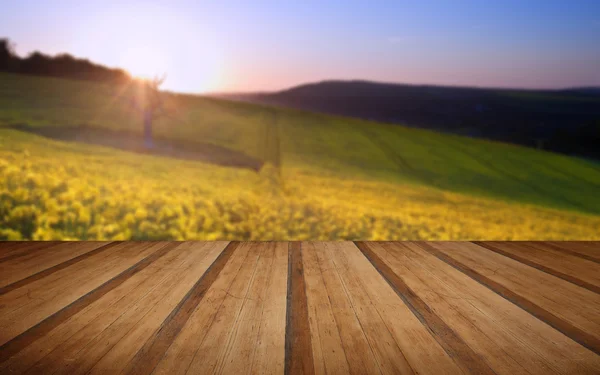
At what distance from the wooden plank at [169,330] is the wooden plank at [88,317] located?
1.11ft

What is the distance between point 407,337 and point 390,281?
112 cm

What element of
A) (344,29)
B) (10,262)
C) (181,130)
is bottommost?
(10,262)

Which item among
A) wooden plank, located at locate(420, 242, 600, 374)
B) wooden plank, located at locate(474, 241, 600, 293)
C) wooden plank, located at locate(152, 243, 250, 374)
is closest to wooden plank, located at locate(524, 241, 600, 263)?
wooden plank, located at locate(474, 241, 600, 293)

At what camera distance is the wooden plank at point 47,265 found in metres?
3.18

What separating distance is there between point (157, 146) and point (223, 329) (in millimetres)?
13332

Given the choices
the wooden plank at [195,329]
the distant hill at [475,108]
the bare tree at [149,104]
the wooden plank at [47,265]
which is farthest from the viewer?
the bare tree at [149,104]

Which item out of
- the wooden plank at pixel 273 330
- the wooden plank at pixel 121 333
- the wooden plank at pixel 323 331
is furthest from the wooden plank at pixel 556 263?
the wooden plank at pixel 121 333

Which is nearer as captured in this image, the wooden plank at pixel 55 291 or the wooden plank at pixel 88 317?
the wooden plank at pixel 88 317

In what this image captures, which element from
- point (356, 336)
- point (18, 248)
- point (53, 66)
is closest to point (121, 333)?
point (356, 336)

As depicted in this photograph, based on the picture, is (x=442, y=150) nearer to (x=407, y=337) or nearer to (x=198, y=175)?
(x=198, y=175)

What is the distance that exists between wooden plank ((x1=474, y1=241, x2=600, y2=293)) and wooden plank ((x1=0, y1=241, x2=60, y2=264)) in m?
5.30

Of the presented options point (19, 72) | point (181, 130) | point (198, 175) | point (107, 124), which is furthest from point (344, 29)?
point (181, 130)

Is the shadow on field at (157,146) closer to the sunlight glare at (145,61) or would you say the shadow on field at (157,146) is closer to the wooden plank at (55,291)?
the sunlight glare at (145,61)

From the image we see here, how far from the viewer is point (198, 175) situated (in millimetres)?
9961
